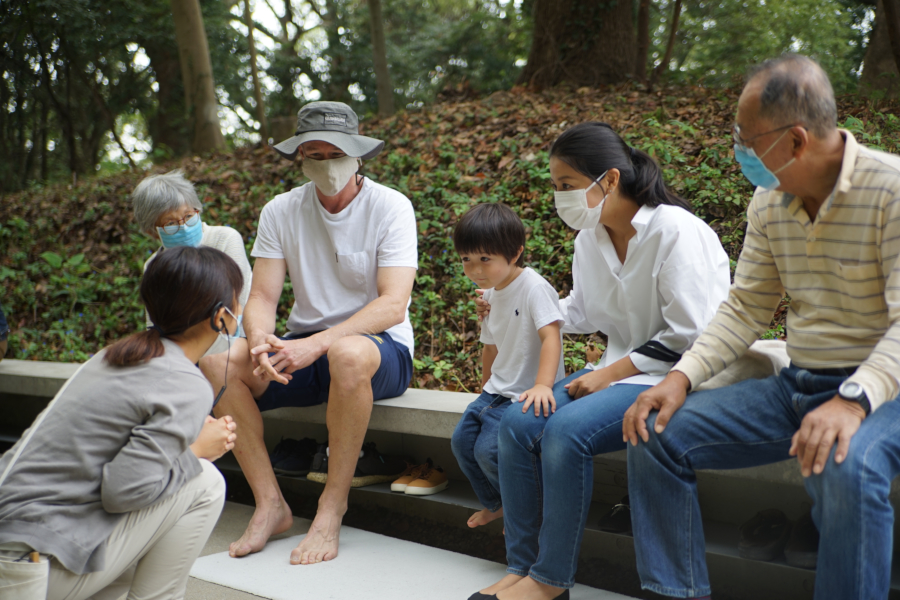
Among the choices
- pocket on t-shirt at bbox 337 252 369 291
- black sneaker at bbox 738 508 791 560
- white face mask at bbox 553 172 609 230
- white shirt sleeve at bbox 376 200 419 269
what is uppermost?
white face mask at bbox 553 172 609 230

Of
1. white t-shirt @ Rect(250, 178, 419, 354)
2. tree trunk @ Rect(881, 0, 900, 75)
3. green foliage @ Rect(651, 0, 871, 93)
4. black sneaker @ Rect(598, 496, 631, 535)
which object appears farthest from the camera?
green foliage @ Rect(651, 0, 871, 93)

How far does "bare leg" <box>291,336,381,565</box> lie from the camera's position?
9.48 ft

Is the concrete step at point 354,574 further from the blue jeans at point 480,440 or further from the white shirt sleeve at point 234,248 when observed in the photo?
the white shirt sleeve at point 234,248

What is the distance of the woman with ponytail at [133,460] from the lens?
1.87 m

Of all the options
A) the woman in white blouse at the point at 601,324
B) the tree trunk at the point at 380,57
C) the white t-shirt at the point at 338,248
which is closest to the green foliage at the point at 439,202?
the woman in white blouse at the point at 601,324

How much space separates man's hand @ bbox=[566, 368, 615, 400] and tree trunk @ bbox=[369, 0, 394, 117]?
828 centimetres

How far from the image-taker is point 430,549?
9.68 feet

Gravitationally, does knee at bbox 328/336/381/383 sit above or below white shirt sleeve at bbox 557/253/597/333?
below

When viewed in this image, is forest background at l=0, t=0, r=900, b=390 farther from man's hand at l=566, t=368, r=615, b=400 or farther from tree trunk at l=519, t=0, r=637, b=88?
man's hand at l=566, t=368, r=615, b=400

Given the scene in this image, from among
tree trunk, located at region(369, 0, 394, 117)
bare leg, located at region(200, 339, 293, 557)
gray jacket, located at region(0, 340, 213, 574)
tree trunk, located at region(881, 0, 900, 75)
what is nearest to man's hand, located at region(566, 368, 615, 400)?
gray jacket, located at region(0, 340, 213, 574)

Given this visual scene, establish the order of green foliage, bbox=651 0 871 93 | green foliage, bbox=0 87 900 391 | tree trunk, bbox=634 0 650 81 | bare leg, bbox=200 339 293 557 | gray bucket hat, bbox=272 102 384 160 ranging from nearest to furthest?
bare leg, bbox=200 339 293 557
gray bucket hat, bbox=272 102 384 160
green foliage, bbox=0 87 900 391
tree trunk, bbox=634 0 650 81
green foliage, bbox=651 0 871 93

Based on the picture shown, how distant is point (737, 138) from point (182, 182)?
2.66m

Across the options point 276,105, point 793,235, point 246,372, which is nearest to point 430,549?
point 246,372

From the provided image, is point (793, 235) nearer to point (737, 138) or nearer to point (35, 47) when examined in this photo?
point (737, 138)
